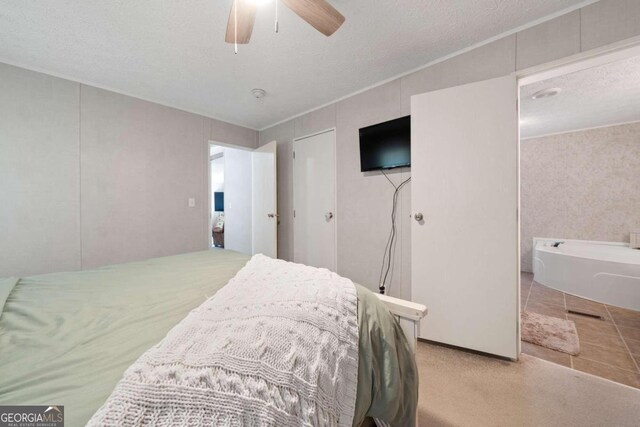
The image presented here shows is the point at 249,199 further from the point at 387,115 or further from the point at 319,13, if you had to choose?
the point at 319,13

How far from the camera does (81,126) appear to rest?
2.26m

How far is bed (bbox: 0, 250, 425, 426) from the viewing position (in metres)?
0.51

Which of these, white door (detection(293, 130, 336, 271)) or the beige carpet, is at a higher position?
white door (detection(293, 130, 336, 271))

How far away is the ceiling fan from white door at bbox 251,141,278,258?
1792 mm

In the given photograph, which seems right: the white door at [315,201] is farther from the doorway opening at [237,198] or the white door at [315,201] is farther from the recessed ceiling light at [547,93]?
the recessed ceiling light at [547,93]

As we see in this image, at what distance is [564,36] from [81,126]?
4.00 metres

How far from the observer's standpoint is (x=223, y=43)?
1.76m

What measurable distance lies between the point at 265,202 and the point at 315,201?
851mm

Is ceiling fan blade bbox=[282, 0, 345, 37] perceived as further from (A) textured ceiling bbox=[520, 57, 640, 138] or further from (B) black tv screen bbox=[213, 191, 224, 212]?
(B) black tv screen bbox=[213, 191, 224, 212]

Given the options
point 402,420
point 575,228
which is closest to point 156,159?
point 402,420

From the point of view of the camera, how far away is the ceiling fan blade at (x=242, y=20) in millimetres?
1183

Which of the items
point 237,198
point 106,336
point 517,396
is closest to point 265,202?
point 237,198

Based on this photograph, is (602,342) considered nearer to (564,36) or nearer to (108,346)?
(564,36)

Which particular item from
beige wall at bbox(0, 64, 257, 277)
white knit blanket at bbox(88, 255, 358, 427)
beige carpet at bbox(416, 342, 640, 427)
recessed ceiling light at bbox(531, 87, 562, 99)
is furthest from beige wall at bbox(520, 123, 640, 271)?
beige wall at bbox(0, 64, 257, 277)
